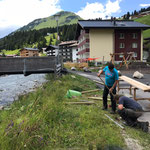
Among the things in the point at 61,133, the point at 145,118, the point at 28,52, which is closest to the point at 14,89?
the point at 61,133

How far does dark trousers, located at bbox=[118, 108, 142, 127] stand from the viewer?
479cm

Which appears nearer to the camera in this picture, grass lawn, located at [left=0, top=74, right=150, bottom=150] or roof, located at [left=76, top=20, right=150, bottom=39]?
grass lawn, located at [left=0, top=74, right=150, bottom=150]

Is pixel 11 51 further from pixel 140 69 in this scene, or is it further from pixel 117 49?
pixel 140 69

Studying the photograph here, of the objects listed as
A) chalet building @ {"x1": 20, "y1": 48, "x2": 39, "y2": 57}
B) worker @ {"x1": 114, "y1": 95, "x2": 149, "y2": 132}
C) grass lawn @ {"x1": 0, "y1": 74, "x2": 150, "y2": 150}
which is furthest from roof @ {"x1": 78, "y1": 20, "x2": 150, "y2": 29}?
chalet building @ {"x1": 20, "y1": 48, "x2": 39, "y2": 57}

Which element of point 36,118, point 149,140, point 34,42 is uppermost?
point 34,42

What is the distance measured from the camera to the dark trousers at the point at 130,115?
479 centimetres

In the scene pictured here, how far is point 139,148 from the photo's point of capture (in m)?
3.62

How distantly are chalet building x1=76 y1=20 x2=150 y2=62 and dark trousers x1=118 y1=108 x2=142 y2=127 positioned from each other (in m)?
31.5

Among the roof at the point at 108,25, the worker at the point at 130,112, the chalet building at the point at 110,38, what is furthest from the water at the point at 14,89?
the roof at the point at 108,25

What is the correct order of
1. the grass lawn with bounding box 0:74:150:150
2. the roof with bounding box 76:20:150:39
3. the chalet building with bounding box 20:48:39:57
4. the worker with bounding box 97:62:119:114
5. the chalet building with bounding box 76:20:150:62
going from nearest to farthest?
the grass lawn with bounding box 0:74:150:150 → the worker with bounding box 97:62:119:114 → the roof with bounding box 76:20:150:39 → the chalet building with bounding box 76:20:150:62 → the chalet building with bounding box 20:48:39:57

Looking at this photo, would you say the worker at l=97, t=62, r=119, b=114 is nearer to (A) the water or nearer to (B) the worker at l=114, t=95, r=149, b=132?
(B) the worker at l=114, t=95, r=149, b=132

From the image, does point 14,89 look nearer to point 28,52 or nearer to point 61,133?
point 61,133

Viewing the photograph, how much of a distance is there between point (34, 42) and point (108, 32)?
101m

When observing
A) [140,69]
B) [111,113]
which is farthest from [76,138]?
[140,69]
